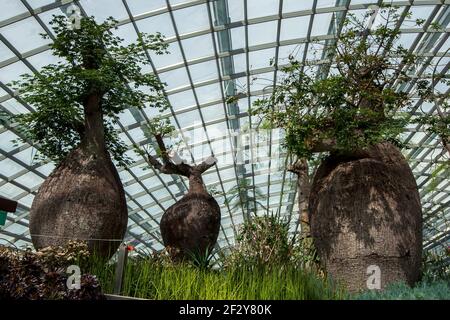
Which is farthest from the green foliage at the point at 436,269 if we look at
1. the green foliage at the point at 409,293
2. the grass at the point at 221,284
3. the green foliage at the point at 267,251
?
the grass at the point at 221,284

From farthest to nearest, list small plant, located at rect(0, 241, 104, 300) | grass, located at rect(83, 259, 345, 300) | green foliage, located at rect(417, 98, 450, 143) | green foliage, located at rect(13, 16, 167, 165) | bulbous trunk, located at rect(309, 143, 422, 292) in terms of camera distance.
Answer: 1. green foliage, located at rect(13, 16, 167, 165)
2. green foliage, located at rect(417, 98, 450, 143)
3. bulbous trunk, located at rect(309, 143, 422, 292)
4. grass, located at rect(83, 259, 345, 300)
5. small plant, located at rect(0, 241, 104, 300)

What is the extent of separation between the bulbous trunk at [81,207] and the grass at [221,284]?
798 mm

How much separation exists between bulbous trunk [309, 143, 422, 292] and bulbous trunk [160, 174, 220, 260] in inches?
88.6

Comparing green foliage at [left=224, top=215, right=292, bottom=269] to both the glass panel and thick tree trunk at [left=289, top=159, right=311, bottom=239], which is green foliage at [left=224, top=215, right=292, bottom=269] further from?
the glass panel

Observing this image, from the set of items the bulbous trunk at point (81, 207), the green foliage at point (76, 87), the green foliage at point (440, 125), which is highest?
the green foliage at point (76, 87)

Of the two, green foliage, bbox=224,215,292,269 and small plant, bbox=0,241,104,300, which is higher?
green foliage, bbox=224,215,292,269

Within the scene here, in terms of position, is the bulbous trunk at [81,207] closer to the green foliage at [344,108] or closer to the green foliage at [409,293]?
the green foliage at [344,108]

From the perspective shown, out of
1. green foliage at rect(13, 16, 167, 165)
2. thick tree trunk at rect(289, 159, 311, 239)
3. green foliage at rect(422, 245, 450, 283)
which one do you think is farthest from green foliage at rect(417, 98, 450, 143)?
green foliage at rect(13, 16, 167, 165)

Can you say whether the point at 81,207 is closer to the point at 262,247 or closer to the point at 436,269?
the point at 262,247

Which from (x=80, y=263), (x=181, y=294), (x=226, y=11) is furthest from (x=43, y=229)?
(x=226, y=11)

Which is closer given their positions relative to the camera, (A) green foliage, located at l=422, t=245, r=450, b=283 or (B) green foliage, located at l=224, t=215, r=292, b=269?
(B) green foliage, located at l=224, t=215, r=292, b=269

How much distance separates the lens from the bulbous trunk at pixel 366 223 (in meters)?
5.21

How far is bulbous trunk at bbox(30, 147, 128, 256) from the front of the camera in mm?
5945
